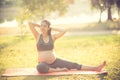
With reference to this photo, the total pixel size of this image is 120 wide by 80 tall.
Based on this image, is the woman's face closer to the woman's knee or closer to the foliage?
the woman's knee

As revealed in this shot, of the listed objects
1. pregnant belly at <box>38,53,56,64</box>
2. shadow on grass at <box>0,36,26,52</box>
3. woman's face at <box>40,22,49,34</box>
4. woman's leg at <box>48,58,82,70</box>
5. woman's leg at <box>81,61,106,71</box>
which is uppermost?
woman's face at <box>40,22,49,34</box>

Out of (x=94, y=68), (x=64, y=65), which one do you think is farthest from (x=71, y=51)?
(x=94, y=68)

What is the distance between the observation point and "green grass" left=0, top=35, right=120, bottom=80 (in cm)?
393

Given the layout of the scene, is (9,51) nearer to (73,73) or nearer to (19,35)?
(19,35)

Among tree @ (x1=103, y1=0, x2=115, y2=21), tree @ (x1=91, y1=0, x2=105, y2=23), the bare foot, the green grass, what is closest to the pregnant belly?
the green grass

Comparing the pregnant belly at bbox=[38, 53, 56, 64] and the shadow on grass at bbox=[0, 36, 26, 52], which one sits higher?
the shadow on grass at bbox=[0, 36, 26, 52]

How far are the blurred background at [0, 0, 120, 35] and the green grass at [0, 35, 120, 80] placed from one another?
171 millimetres

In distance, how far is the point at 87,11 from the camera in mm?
4918

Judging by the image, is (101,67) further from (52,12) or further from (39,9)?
(39,9)

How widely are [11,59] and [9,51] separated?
17cm

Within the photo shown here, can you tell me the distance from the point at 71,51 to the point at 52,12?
0.68m

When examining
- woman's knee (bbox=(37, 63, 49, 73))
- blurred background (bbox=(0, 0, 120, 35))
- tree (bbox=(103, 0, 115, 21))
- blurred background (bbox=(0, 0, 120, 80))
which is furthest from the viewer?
tree (bbox=(103, 0, 115, 21))

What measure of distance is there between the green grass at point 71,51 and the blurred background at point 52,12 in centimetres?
17

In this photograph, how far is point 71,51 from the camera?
14.6 ft
